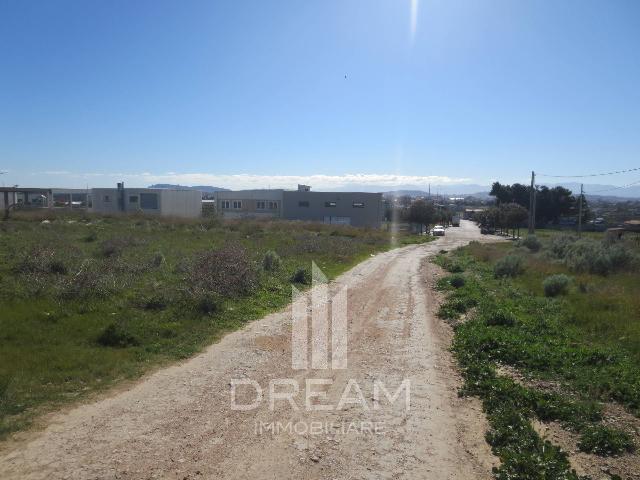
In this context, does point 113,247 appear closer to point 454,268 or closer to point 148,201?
point 454,268

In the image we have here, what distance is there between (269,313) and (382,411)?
6510mm

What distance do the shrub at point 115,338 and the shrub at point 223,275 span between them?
3.34 metres

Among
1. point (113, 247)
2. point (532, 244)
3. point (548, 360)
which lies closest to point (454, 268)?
point (532, 244)

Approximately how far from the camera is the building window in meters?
68.0

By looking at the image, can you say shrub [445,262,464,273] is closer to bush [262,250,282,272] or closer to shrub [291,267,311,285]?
shrub [291,267,311,285]

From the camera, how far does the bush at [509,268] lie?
20.6 meters

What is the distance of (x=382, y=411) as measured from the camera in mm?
6680

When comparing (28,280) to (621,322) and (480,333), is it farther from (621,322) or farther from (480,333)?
(621,322)

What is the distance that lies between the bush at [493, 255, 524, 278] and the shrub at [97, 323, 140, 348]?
1580 centimetres

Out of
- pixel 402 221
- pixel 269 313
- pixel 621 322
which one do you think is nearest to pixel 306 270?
pixel 269 313

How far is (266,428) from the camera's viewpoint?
19.8ft

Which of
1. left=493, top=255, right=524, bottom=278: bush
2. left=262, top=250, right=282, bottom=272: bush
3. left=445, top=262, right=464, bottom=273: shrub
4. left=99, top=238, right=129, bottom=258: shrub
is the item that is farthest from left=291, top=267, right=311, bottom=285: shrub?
left=445, top=262, right=464, bottom=273: shrub

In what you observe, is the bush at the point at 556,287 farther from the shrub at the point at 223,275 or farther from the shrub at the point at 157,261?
the shrub at the point at 157,261

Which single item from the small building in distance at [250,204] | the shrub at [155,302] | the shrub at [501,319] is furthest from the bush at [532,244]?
the small building in distance at [250,204]
